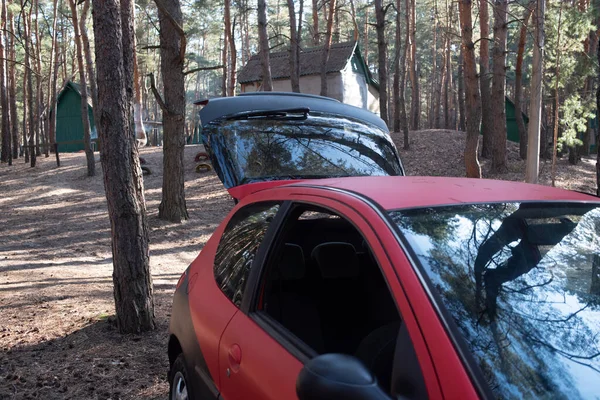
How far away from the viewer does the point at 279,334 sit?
8.15 ft

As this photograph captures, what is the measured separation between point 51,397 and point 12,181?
20.5 meters

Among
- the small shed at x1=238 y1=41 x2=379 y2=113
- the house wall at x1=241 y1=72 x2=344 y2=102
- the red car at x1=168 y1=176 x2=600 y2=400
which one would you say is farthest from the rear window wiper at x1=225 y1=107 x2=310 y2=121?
the house wall at x1=241 y1=72 x2=344 y2=102

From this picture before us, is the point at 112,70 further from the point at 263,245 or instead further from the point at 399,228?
the point at 399,228

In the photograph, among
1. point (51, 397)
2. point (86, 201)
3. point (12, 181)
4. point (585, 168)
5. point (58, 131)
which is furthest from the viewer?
point (58, 131)

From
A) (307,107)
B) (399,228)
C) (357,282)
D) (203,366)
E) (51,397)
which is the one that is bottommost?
(51,397)

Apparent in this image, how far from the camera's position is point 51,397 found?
15.2ft

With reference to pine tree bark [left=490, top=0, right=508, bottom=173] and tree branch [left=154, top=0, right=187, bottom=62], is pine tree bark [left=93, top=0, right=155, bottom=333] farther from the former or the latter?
pine tree bark [left=490, top=0, right=508, bottom=173]

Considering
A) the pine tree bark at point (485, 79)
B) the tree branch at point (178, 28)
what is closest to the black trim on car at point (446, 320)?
the tree branch at point (178, 28)

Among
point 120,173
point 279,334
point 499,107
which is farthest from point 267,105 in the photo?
point 499,107

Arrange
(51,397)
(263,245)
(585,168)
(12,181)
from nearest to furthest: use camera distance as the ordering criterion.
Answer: (263,245), (51,397), (12,181), (585,168)

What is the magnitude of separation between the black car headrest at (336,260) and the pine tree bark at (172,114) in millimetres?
10159

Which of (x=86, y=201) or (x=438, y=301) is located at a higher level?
(x=438, y=301)

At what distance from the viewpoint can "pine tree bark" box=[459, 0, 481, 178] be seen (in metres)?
15.7

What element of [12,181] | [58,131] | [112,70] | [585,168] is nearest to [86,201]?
[12,181]
